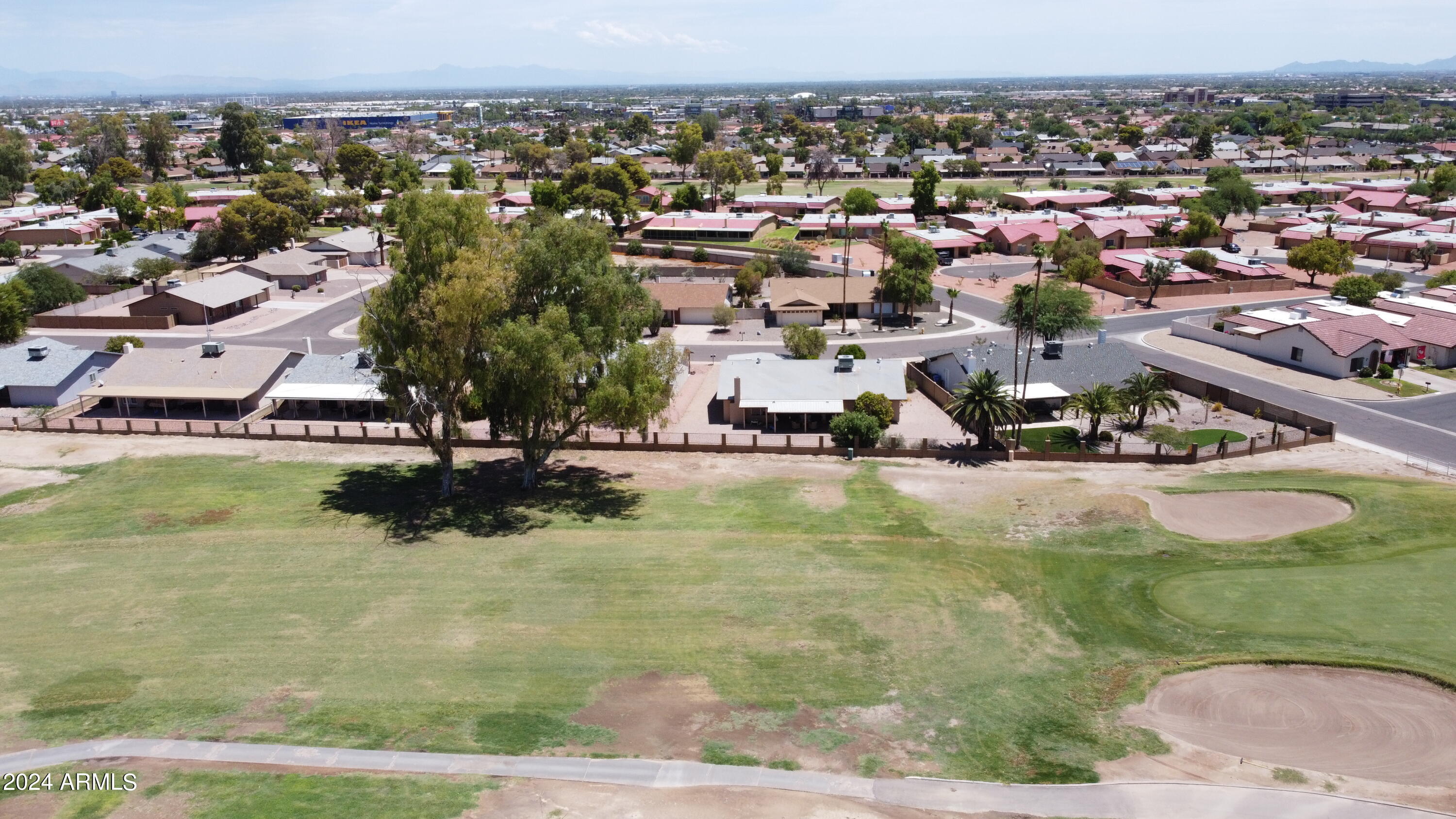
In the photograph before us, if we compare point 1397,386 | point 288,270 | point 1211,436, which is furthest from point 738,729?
point 288,270

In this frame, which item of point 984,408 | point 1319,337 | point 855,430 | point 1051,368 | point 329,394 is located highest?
point 1319,337

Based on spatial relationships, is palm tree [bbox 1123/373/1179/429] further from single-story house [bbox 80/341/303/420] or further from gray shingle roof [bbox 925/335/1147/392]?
single-story house [bbox 80/341/303/420]

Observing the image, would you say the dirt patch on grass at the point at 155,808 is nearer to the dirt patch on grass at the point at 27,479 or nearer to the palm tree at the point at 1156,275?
the dirt patch on grass at the point at 27,479

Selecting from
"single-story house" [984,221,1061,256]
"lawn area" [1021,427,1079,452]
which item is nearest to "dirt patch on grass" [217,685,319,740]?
"lawn area" [1021,427,1079,452]

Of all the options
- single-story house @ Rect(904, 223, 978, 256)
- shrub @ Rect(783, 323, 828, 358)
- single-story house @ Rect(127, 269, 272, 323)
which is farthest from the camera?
single-story house @ Rect(904, 223, 978, 256)

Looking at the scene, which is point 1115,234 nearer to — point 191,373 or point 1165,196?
point 1165,196

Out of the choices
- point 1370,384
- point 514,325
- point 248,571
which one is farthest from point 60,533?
point 1370,384
